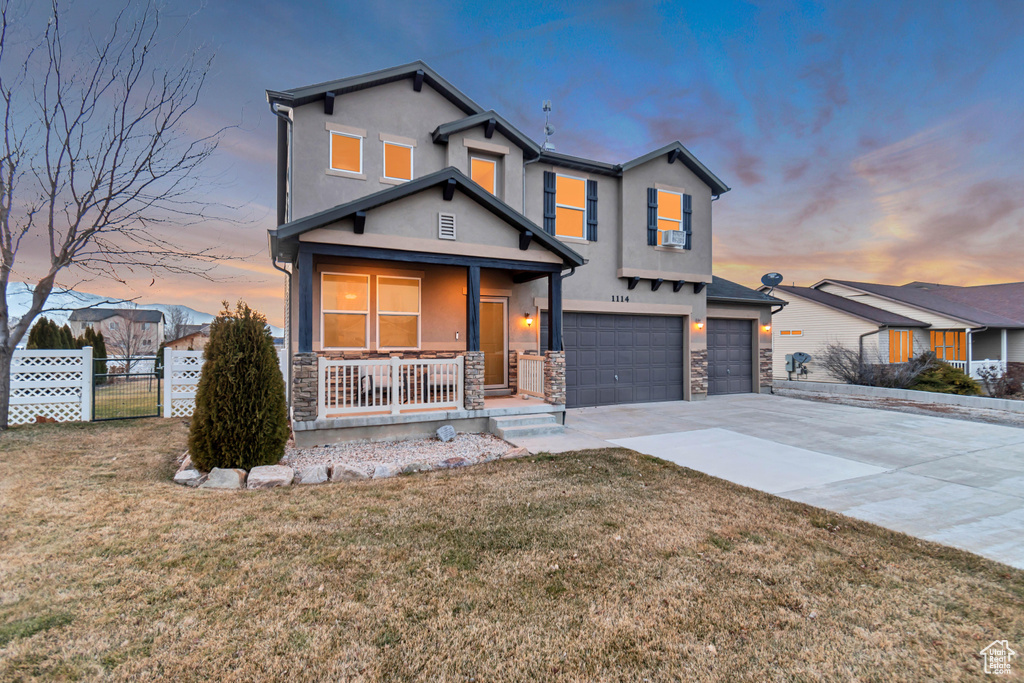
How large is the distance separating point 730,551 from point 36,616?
4629 mm

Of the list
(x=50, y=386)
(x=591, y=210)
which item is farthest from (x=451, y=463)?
(x=50, y=386)

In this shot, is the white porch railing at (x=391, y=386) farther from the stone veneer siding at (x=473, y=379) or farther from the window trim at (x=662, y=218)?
the window trim at (x=662, y=218)

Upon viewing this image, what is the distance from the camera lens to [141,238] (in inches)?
348

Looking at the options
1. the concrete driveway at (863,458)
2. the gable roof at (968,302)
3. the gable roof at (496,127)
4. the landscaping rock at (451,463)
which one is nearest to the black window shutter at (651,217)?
the gable roof at (496,127)

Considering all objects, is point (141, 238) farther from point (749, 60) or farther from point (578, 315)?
point (749, 60)

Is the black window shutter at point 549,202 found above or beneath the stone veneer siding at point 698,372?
above

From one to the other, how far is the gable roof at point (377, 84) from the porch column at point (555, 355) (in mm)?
4626

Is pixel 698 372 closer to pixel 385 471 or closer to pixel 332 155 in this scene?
pixel 385 471

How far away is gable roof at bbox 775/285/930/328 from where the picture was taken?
58.0 ft

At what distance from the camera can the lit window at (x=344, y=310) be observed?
29.0 ft

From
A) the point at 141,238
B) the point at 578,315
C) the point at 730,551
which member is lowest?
the point at 730,551

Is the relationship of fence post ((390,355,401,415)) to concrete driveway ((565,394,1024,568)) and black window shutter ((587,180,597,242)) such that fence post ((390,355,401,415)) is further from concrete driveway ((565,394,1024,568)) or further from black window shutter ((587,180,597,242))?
black window shutter ((587,180,597,242))

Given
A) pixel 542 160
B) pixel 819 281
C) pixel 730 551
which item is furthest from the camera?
pixel 819 281

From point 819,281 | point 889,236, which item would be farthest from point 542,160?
point 819,281
